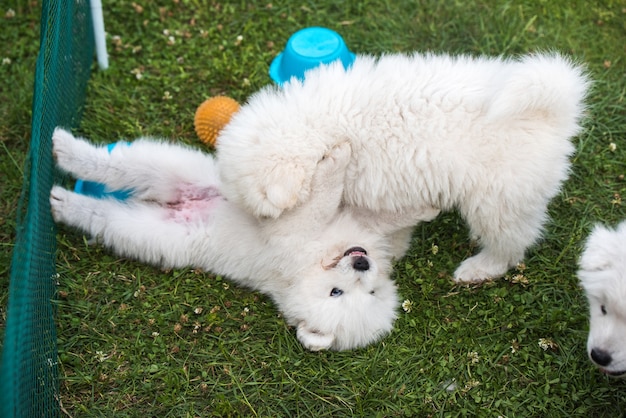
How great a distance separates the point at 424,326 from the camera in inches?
144

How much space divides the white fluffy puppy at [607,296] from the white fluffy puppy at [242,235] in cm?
104

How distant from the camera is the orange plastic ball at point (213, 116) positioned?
4.24 metres

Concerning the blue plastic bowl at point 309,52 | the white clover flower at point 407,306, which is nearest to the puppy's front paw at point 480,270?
the white clover flower at point 407,306

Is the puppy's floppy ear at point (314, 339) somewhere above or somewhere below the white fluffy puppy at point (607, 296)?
below

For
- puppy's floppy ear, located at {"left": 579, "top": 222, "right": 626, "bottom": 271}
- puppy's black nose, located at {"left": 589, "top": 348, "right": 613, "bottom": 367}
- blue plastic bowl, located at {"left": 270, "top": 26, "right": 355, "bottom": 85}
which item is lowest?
puppy's black nose, located at {"left": 589, "top": 348, "right": 613, "bottom": 367}

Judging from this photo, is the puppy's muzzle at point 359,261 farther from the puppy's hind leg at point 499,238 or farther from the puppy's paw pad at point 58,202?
the puppy's paw pad at point 58,202

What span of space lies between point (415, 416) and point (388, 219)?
3.30 ft

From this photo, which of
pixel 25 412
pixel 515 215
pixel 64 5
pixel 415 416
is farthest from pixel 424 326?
pixel 64 5

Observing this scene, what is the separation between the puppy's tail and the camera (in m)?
3.05

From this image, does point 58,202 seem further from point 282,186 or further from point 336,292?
point 336,292

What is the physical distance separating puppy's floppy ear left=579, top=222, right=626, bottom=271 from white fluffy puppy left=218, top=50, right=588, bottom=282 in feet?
1.22

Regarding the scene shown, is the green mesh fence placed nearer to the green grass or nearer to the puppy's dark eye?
the green grass

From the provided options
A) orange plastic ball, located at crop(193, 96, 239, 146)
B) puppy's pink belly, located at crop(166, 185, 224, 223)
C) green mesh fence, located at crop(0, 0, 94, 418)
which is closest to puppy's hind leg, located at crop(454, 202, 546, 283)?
puppy's pink belly, located at crop(166, 185, 224, 223)

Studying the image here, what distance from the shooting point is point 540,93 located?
3.06 metres
